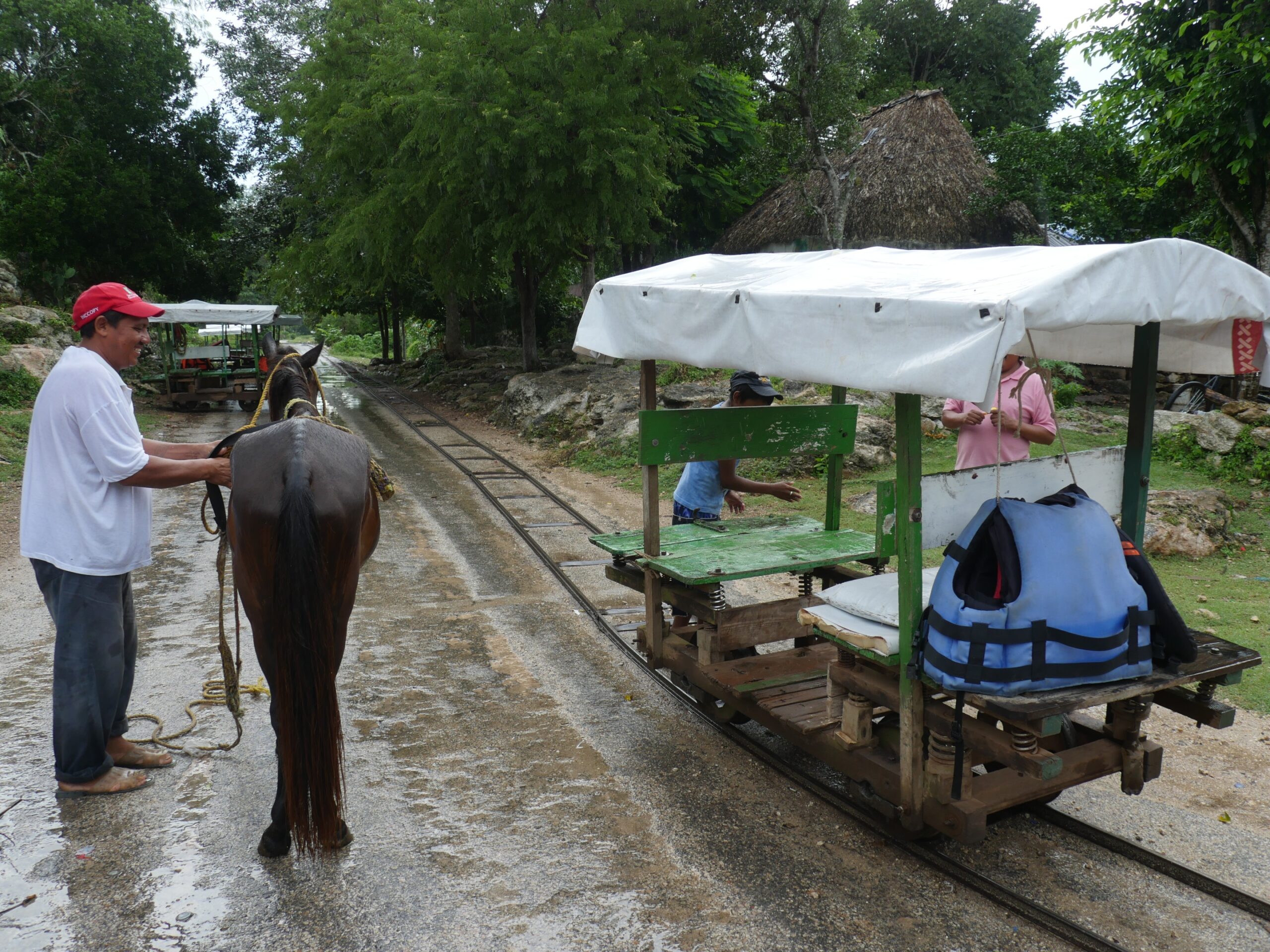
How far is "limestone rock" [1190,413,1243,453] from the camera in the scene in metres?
10.0

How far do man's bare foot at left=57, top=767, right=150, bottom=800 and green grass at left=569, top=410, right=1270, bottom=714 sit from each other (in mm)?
3915

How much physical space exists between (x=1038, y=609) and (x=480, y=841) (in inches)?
93.0

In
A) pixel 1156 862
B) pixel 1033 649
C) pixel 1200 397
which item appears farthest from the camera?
pixel 1200 397

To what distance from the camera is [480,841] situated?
3770 mm

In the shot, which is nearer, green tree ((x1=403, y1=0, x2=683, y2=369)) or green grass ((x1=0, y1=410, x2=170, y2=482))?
green grass ((x1=0, y1=410, x2=170, y2=482))

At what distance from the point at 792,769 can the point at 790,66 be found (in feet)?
46.6

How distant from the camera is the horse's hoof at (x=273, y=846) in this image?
3613 mm

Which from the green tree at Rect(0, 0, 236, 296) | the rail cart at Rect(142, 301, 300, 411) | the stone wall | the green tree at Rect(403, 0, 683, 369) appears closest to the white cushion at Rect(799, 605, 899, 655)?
the green tree at Rect(403, 0, 683, 369)

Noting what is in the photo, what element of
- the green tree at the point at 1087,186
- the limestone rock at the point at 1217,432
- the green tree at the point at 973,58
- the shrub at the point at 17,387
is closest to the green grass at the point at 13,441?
the shrub at the point at 17,387

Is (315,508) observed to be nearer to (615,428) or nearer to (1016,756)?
(1016,756)

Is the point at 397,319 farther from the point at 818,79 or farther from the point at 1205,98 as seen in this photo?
the point at 1205,98

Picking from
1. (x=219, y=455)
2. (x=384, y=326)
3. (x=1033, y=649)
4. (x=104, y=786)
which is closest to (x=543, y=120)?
(x=219, y=455)

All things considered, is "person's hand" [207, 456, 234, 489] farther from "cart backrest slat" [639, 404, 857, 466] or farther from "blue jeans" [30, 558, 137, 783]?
"cart backrest slat" [639, 404, 857, 466]

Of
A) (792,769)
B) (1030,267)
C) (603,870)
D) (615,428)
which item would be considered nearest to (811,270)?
(1030,267)
